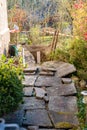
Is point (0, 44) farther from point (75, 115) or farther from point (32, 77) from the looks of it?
point (75, 115)

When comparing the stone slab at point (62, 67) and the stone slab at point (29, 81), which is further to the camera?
the stone slab at point (62, 67)

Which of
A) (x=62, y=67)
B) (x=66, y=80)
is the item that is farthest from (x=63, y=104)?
(x=62, y=67)

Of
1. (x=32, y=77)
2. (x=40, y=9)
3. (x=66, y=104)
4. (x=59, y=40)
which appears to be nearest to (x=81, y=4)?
(x=59, y=40)

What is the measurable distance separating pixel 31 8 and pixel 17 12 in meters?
0.99

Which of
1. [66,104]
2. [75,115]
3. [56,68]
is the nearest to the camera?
[75,115]

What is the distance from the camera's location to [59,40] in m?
9.32

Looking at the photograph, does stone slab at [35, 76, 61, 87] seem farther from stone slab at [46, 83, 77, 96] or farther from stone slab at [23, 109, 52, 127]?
stone slab at [23, 109, 52, 127]

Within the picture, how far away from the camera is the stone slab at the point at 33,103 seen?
179 inches

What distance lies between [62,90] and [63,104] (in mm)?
857

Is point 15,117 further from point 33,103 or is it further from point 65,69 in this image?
point 65,69

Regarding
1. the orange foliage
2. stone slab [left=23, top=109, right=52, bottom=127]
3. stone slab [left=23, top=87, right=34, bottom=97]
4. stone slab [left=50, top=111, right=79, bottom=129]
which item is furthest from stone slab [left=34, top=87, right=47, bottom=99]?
the orange foliage

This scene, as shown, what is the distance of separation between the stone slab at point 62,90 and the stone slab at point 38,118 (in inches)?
40.4

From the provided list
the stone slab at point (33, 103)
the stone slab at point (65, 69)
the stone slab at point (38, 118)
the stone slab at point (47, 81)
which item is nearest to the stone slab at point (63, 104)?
the stone slab at point (33, 103)

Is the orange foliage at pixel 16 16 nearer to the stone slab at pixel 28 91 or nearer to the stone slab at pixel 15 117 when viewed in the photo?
the stone slab at pixel 28 91
